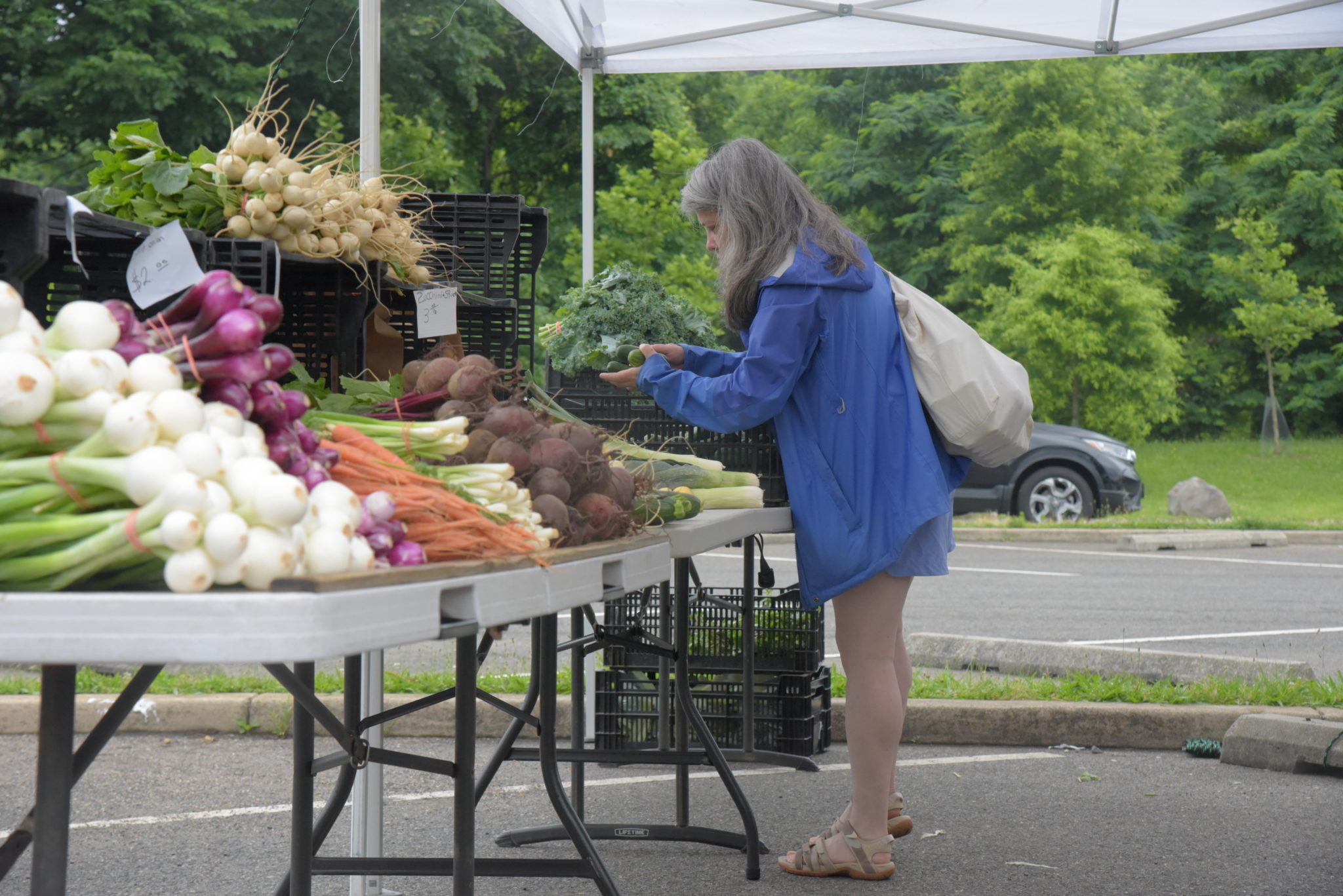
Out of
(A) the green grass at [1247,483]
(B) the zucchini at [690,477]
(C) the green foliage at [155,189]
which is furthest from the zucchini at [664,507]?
(A) the green grass at [1247,483]

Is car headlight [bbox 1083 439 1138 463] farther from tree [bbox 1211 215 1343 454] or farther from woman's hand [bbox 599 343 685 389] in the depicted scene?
woman's hand [bbox 599 343 685 389]

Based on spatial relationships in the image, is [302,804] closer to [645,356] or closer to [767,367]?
[767,367]

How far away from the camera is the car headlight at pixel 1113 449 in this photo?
47.4 feet

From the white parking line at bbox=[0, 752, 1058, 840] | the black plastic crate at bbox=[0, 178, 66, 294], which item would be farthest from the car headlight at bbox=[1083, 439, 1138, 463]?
the black plastic crate at bbox=[0, 178, 66, 294]

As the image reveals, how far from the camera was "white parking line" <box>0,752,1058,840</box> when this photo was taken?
13.7 feet

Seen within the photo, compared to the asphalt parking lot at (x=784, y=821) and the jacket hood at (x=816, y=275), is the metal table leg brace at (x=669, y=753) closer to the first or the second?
the asphalt parking lot at (x=784, y=821)

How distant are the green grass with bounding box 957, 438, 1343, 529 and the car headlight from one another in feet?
2.22

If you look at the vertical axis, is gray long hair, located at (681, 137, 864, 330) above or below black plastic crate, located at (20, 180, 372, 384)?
above

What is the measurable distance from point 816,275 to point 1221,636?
5.82 meters

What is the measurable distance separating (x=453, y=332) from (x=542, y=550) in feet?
4.82

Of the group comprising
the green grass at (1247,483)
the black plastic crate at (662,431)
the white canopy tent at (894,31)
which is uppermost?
the white canopy tent at (894,31)

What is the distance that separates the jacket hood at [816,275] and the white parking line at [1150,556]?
970cm

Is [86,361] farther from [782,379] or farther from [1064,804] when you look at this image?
[1064,804]

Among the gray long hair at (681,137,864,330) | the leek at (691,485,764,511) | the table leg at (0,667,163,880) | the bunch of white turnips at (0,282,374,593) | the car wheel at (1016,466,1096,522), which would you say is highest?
the gray long hair at (681,137,864,330)
